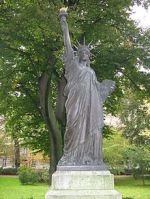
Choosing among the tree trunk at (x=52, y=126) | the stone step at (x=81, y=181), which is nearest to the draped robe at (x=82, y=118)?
the stone step at (x=81, y=181)

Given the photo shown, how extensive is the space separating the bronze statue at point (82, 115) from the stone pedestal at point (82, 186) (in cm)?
23

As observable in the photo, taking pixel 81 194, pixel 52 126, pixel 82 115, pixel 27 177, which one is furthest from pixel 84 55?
pixel 27 177

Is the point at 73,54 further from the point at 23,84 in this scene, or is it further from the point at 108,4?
the point at 23,84

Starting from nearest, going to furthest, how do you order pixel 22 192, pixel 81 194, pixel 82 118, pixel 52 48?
1. pixel 81 194
2. pixel 82 118
3. pixel 52 48
4. pixel 22 192

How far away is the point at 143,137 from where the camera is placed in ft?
146

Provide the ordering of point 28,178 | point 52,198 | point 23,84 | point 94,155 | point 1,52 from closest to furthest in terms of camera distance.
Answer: point 52,198 < point 94,155 < point 1,52 < point 23,84 < point 28,178

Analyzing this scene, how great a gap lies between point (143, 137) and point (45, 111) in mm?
26978

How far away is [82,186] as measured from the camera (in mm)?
9539

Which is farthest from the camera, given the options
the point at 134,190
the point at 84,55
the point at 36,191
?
A: the point at 134,190

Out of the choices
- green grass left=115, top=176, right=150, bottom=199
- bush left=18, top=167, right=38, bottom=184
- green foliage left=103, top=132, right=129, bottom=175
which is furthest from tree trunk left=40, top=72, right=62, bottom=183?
green foliage left=103, top=132, right=129, bottom=175

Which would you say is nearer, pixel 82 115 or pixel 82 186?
pixel 82 186

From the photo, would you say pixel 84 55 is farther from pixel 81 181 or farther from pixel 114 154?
pixel 114 154

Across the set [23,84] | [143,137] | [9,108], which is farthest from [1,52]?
[143,137]

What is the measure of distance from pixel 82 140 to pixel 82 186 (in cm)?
107
